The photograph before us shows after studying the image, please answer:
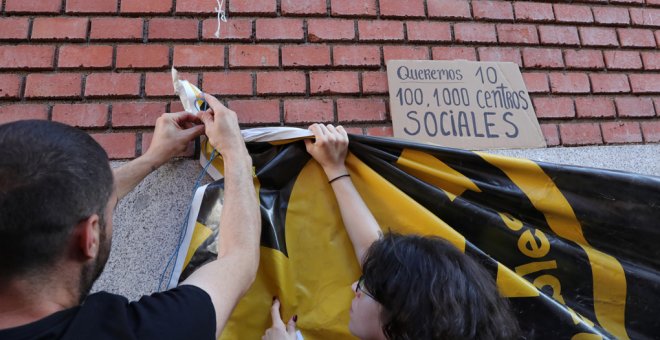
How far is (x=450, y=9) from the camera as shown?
199 centimetres

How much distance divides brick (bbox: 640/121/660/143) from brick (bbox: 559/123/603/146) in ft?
0.81

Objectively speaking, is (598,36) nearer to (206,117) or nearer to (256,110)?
(256,110)

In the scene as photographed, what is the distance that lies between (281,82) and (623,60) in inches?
67.4

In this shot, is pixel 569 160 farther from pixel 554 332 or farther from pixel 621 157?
pixel 554 332

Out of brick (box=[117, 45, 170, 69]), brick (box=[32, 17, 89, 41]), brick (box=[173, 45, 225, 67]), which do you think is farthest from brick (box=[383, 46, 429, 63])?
brick (box=[32, 17, 89, 41])

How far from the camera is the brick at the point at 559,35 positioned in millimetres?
2057

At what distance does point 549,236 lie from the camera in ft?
4.98

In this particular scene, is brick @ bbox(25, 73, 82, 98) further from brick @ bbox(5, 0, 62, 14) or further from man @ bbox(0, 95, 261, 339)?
man @ bbox(0, 95, 261, 339)

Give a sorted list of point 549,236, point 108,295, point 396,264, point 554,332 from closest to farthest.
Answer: point 108,295, point 396,264, point 554,332, point 549,236

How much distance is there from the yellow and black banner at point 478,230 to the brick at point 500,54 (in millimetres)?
651

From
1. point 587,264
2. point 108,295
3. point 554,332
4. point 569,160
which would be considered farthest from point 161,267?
point 569,160

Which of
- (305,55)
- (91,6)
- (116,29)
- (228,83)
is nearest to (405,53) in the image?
Result: (305,55)

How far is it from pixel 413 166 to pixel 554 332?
71 centimetres

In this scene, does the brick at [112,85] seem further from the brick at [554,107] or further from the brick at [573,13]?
the brick at [573,13]
